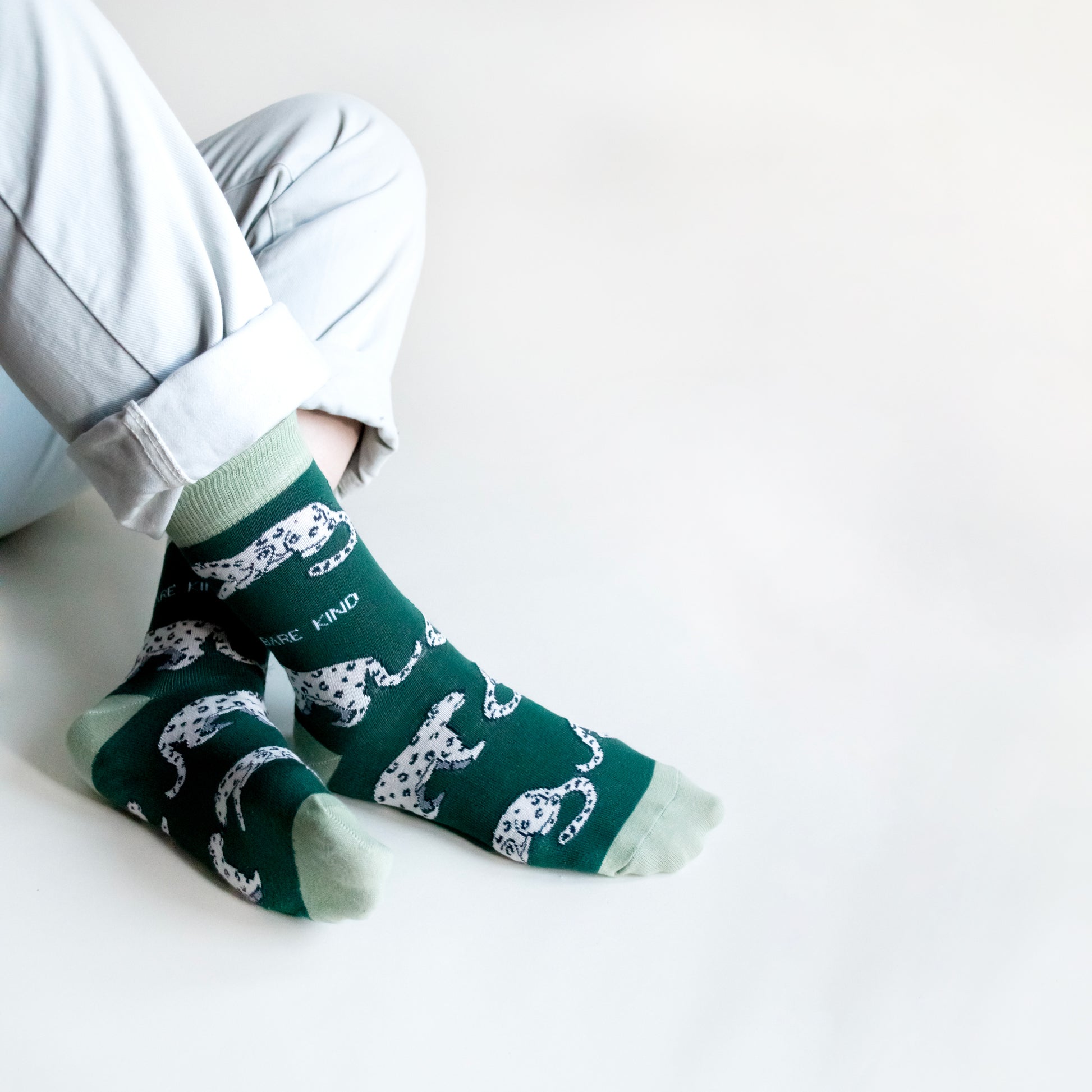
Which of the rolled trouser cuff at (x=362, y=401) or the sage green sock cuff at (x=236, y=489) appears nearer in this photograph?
the sage green sock cuff at (x=236, y=489)

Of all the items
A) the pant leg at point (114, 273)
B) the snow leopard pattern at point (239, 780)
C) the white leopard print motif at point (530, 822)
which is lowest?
the snow leopard pattern at point (239, 780)

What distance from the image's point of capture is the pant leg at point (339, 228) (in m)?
0.74

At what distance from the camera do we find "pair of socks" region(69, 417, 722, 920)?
54 cm

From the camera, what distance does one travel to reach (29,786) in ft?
1.99

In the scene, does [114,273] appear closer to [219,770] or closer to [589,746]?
[219,770]

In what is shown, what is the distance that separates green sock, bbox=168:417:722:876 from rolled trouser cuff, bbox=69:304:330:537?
0.8 inches

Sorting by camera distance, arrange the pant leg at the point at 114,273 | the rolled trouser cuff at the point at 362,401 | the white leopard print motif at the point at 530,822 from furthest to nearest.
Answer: the rolled trouser cuff at the point at 362,401 → the white leopard print motif at the point at 530,822 → the pant leg at the point at 114,273

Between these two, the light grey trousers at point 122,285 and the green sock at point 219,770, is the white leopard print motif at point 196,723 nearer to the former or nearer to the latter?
the green sock at point 219,770

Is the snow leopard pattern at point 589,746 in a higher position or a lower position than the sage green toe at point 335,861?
higher

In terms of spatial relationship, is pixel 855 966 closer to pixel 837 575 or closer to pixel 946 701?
pixel 946 701

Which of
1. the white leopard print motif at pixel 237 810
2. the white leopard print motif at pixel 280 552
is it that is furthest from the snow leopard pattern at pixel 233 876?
the white leopard print motif at pixel 280 552

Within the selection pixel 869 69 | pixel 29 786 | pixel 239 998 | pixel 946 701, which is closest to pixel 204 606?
pixel 29 786

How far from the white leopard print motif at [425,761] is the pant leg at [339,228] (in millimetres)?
207

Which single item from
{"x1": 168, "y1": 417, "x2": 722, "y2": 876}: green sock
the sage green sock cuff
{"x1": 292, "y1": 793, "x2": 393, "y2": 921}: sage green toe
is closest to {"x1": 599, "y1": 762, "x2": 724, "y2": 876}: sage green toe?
{"x1": 168, "y1": 417, "x2": 722, "y2": 876}: green sock
